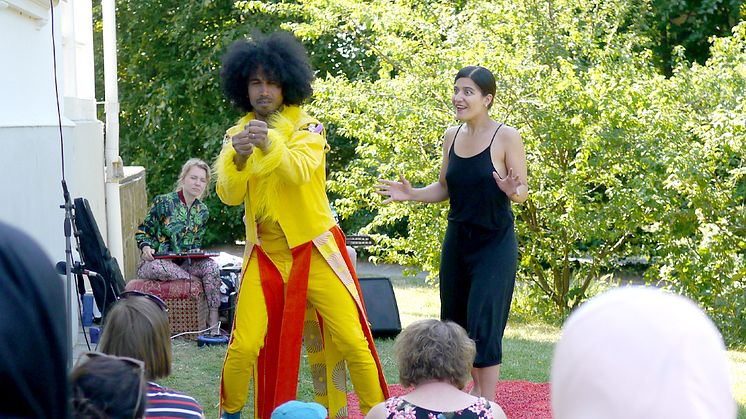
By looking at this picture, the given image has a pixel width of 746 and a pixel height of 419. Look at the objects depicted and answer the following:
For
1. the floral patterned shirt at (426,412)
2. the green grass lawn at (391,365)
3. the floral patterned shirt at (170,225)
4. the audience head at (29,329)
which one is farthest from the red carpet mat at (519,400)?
the audience head at (29,329)

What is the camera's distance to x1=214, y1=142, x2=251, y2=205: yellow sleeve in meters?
4.74

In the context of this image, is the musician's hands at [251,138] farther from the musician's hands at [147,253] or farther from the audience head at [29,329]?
the musician's hands at [147,253]

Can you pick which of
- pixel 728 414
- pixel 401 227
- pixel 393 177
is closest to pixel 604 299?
pixel 728 414

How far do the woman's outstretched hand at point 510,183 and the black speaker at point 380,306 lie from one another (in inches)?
131

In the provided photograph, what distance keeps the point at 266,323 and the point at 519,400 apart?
184 centimetres

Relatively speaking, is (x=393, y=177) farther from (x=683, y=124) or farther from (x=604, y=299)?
(x=604, y=299)

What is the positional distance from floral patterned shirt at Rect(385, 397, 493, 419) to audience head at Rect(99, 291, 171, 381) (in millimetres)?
737

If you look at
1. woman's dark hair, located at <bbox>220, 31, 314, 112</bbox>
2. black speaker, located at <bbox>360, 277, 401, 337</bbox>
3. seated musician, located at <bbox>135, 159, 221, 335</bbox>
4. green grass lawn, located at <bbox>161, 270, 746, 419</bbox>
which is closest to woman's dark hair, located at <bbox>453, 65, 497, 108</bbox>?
woman's dark hair, located at <bbox>220, 31, 314, 112</bbox>

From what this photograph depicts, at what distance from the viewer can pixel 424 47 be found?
1046cm

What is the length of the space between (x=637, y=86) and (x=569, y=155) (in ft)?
3.07

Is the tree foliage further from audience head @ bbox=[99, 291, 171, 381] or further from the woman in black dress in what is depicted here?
audience head @ bbox=[99, 291, 171, 381]

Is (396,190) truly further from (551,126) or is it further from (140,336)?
(551,126)

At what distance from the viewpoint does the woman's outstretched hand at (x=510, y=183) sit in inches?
195

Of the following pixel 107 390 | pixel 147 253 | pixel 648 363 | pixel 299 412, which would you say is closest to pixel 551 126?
pixel 147 253
